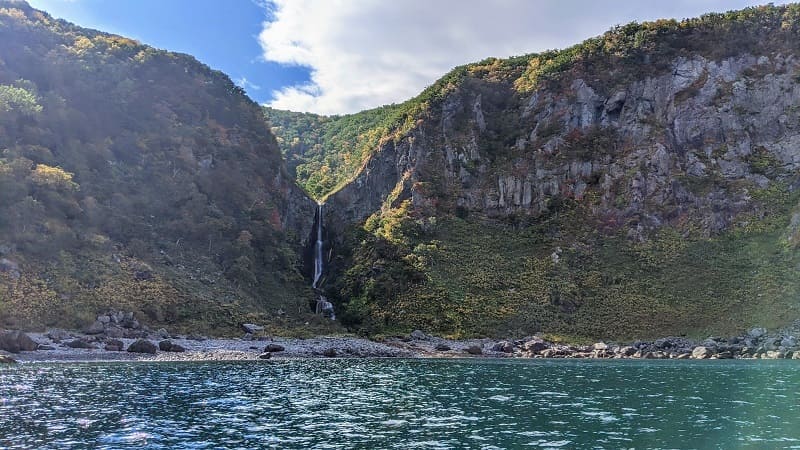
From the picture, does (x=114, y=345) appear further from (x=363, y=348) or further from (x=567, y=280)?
(x=567, y=280)

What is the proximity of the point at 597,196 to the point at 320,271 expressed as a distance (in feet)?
161

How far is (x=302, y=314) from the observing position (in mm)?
76188

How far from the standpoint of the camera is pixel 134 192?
77688mm

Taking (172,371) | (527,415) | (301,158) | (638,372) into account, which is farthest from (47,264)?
(301,158)

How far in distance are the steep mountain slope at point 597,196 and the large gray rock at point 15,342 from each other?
4105 centimetres

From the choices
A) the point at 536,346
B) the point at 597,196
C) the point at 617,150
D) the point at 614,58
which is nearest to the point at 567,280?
the point at 597,196

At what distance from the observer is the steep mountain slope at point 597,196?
72.8 metres

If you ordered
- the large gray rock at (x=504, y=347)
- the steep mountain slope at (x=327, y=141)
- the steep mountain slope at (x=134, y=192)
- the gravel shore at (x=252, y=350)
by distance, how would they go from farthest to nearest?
the steep mountain slope at (x=327, y=141) < the large gray rock at (x=504, y=347) < the steep mountain slope at (x=134, y=192) < the gravel shore at (x=252, y=350)

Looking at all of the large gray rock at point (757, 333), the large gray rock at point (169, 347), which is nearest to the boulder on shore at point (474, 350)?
the large gray rock at point (757, 333)

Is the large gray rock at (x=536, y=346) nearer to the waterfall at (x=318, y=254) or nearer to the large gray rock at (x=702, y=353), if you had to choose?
the large gray rock at (x=702, y=353)

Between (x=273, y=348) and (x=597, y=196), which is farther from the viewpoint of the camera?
(x=597, y=196)

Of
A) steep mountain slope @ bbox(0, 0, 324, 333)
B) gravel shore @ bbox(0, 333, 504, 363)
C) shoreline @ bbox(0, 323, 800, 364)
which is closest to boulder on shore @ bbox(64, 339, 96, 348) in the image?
shoreline @ bbox(0, 323, 800, 364)

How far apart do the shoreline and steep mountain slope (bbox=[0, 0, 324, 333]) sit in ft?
16.9

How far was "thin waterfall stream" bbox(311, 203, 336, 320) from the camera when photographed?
80.2 meters
